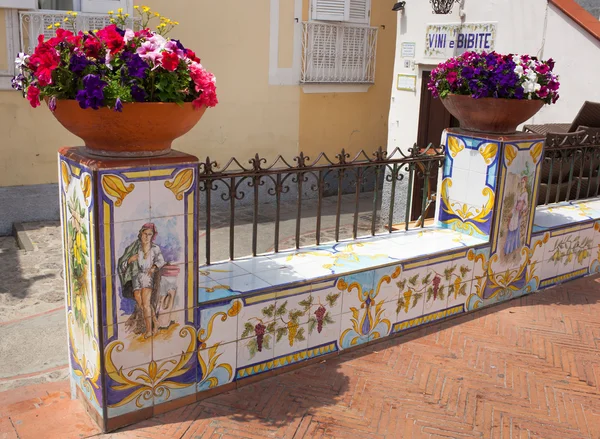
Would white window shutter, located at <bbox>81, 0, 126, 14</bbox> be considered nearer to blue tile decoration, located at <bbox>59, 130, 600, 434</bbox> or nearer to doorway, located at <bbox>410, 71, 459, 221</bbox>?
doorway, located at <bbox>410, 71, 459, 221</bbox>

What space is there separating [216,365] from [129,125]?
1702 millimetres

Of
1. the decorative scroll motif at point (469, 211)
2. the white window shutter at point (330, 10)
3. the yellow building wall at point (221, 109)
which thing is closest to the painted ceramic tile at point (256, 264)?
the decorative scroll motif at point (469, 211)

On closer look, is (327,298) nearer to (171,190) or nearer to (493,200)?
(171,190)

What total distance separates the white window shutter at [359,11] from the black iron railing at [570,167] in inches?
263

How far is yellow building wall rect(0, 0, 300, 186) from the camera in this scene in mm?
10094

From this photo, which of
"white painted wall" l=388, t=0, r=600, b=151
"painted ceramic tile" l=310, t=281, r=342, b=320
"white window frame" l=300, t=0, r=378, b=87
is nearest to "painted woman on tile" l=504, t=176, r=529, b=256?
"painted ceramic tile" l=310, t=281, r=342, b=320

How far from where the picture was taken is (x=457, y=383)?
181 inches

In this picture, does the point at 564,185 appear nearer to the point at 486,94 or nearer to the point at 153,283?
the point at 486,94

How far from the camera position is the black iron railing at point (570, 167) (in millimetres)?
6758

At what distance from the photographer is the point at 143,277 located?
379 cm

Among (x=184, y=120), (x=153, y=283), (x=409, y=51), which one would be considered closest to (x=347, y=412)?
(x=153, y=283)

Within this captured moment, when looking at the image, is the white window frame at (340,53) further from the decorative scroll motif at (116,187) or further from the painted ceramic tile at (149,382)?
the decorative scroll motif at (116,187)

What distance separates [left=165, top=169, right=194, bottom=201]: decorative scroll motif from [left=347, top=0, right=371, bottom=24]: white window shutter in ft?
32.6

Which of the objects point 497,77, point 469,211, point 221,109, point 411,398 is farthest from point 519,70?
point 221,109
